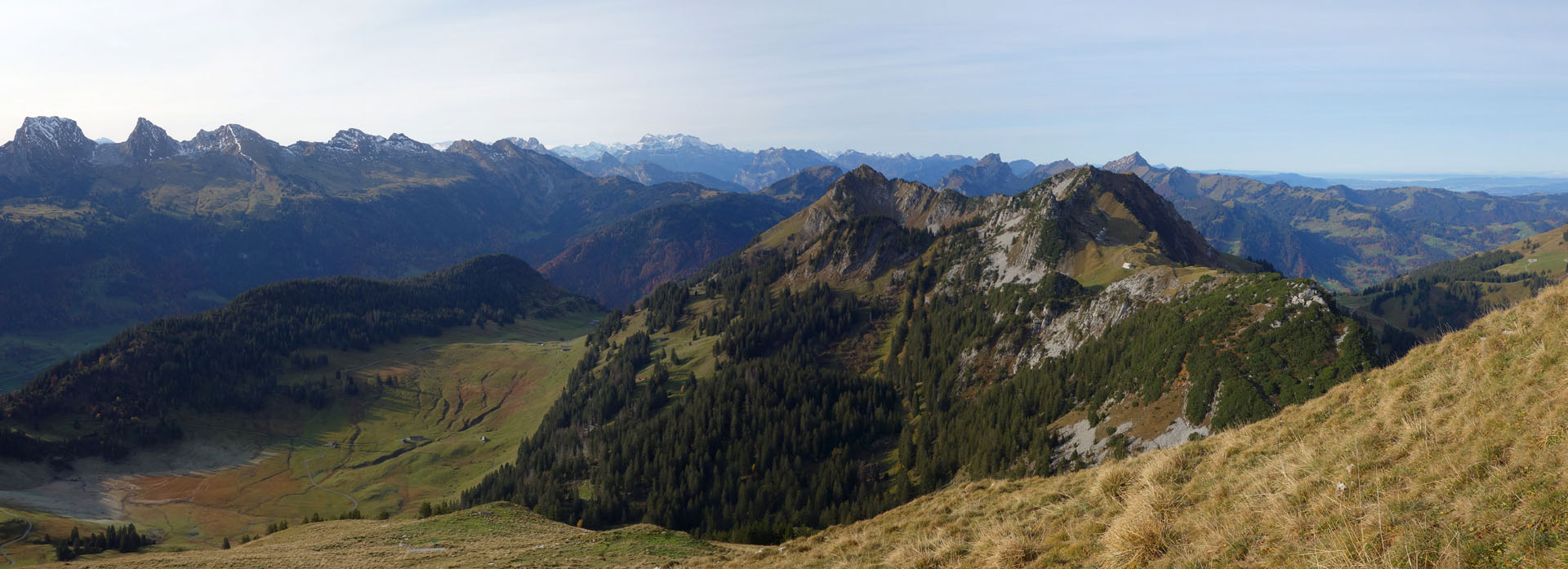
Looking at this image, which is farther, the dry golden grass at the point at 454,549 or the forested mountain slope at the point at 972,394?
the forested mountain slope at the point at 972,394

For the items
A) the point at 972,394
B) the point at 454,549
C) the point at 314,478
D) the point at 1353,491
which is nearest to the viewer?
the point at 1353,491

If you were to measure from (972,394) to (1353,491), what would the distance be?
128237 millimetres

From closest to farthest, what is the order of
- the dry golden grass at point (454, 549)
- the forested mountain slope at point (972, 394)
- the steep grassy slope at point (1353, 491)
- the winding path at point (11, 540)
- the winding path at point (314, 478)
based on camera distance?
the steep grassy slope at point (1353, 491)
the dry golden grass at point (454, 549)
the forested mountain slope at point (972, 394)
the winding path at point (11, 540)
the winding path at point (314, 478)

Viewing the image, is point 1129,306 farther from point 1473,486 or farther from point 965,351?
point 1473,486

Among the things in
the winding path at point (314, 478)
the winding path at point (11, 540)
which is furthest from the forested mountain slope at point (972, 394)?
the winding path at point (11, 540)

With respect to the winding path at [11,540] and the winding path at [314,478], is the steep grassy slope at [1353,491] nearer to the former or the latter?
the winding path at [11,540]

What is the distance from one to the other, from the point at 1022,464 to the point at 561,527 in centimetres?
7005

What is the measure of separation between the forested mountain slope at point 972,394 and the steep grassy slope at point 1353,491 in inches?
1478

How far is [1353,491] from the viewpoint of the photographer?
1634 cm

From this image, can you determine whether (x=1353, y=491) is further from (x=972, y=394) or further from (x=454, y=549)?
(x=972, y=394)

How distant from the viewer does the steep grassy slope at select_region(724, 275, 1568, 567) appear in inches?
508

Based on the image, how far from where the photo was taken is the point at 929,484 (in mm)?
111125

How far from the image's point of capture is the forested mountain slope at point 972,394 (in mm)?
86312

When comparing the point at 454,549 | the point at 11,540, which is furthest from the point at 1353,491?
the point at 11,540
